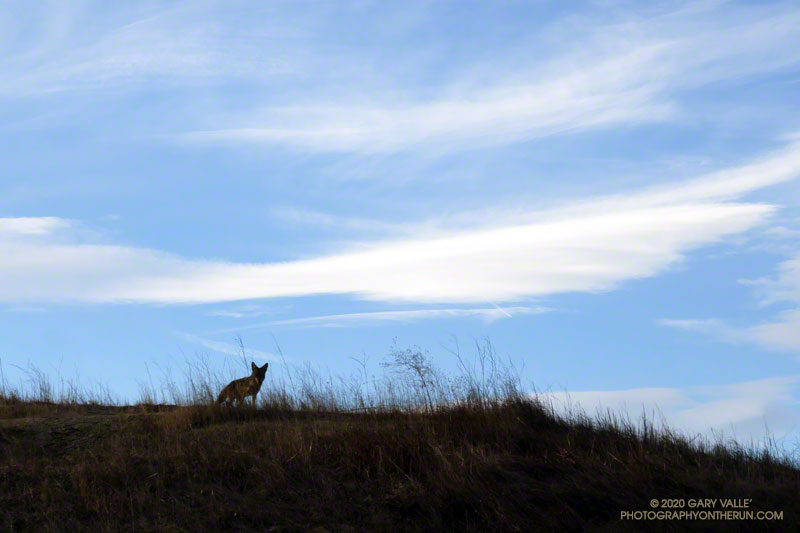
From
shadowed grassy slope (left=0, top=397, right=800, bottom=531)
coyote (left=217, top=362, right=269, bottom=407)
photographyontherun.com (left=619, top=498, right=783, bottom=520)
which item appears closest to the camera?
photographyontherun.com (left=619, top=498, right=783, bottom=520)

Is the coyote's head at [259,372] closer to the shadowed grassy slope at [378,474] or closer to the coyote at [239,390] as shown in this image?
the coyote at [239,390]

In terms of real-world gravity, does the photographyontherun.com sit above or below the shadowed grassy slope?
below

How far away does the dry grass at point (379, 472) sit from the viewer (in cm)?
734

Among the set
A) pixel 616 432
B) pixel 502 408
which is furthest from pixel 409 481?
pixel 616 432

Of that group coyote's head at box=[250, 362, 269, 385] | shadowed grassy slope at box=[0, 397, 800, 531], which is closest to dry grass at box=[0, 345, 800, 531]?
→ shadowed grassy slope at box=[0, 397, 800, 531]

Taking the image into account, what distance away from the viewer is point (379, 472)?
330 inches

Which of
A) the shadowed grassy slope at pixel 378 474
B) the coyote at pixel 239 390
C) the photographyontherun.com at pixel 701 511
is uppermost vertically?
the coyote at pixel 239 390

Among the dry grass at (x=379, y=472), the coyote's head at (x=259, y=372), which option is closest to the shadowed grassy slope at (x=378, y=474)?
the dry grass at (x=379, y=472)

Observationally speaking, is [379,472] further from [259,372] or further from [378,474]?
[259,372]

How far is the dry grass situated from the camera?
7.34 metres

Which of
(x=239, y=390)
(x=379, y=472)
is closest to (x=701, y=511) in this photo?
(x=379, y=472)

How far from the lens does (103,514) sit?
24.6ft

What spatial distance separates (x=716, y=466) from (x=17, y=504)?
26.5ft

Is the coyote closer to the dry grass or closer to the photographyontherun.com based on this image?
the dry grass
